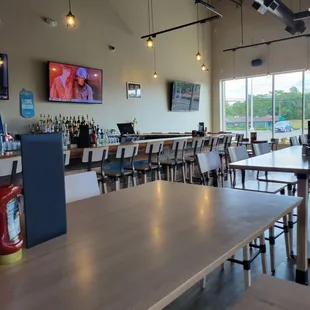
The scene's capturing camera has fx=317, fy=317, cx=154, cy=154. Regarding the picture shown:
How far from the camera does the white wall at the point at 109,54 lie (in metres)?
5.65

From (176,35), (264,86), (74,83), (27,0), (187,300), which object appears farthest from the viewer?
(264,86)

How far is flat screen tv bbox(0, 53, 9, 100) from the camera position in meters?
5.32

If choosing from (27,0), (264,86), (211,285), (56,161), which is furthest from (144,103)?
(56,161)

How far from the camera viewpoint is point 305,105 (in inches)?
367

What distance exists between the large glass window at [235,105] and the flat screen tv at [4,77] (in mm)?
7265

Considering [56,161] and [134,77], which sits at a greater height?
[134,77]

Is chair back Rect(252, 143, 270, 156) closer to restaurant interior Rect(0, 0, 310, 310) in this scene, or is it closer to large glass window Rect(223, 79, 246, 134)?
restaurant interior Rect(0, 0, 310, 310)

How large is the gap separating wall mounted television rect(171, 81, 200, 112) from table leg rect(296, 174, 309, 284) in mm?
6780

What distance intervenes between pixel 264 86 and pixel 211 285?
8.76 m

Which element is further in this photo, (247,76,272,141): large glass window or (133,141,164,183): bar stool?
(247,76,272,141): large glass window

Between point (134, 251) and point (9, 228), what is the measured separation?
0.38m

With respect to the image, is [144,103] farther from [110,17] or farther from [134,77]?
[110,17]

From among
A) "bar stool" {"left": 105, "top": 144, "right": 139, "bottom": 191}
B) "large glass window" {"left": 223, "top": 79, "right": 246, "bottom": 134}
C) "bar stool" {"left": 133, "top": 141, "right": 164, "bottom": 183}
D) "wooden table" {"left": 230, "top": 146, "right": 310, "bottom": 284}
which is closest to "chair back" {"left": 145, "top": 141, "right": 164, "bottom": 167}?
"bar stool" {"left": 133, "top": 141, "right": 164, "bottom": 183}

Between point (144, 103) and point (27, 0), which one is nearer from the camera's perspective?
point (27, 0)
